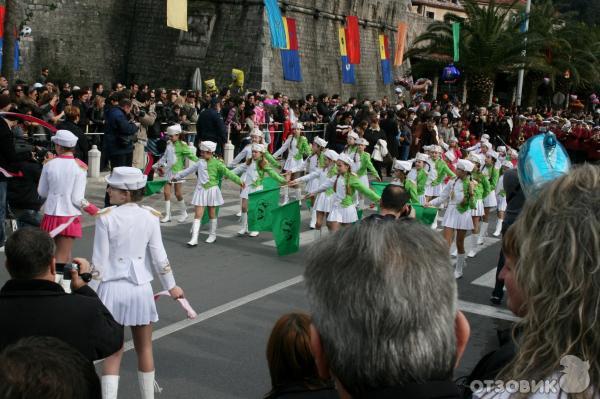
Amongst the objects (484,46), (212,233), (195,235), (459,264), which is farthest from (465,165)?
(484,46)

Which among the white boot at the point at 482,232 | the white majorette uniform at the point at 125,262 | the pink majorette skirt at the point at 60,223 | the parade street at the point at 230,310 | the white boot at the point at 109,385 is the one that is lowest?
the parade street at the point at 230,310

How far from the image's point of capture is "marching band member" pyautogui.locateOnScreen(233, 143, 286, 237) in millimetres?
13297

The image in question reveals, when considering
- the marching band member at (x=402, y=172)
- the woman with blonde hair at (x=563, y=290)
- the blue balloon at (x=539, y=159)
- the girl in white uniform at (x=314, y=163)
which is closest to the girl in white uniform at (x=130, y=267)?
the blue balloon at (x=539, y=159)

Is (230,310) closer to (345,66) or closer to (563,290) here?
(563,290)

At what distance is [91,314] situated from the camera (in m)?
3.64

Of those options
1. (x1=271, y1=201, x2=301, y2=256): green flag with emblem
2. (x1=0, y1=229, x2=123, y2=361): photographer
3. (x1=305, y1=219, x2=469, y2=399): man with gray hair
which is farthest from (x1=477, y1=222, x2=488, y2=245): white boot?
(x1=305, y1=219, x2=469, y2=399): man with gray hair

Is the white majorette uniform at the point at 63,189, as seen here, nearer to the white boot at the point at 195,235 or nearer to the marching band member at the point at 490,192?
the white boot at the point at 195,235

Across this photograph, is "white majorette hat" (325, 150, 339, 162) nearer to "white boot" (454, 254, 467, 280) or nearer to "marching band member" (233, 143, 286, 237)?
"marching band member" (233, 143, 286, 237)

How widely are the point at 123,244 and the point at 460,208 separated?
6658 mm

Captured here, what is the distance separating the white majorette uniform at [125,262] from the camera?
5609 mm

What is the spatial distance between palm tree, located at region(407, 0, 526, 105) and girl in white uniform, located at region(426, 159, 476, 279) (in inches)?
1022

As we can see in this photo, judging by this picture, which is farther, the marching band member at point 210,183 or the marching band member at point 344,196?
the marching band member at point 210,183

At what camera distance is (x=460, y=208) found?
1126 cm

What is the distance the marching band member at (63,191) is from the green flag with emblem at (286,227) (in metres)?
3.38
